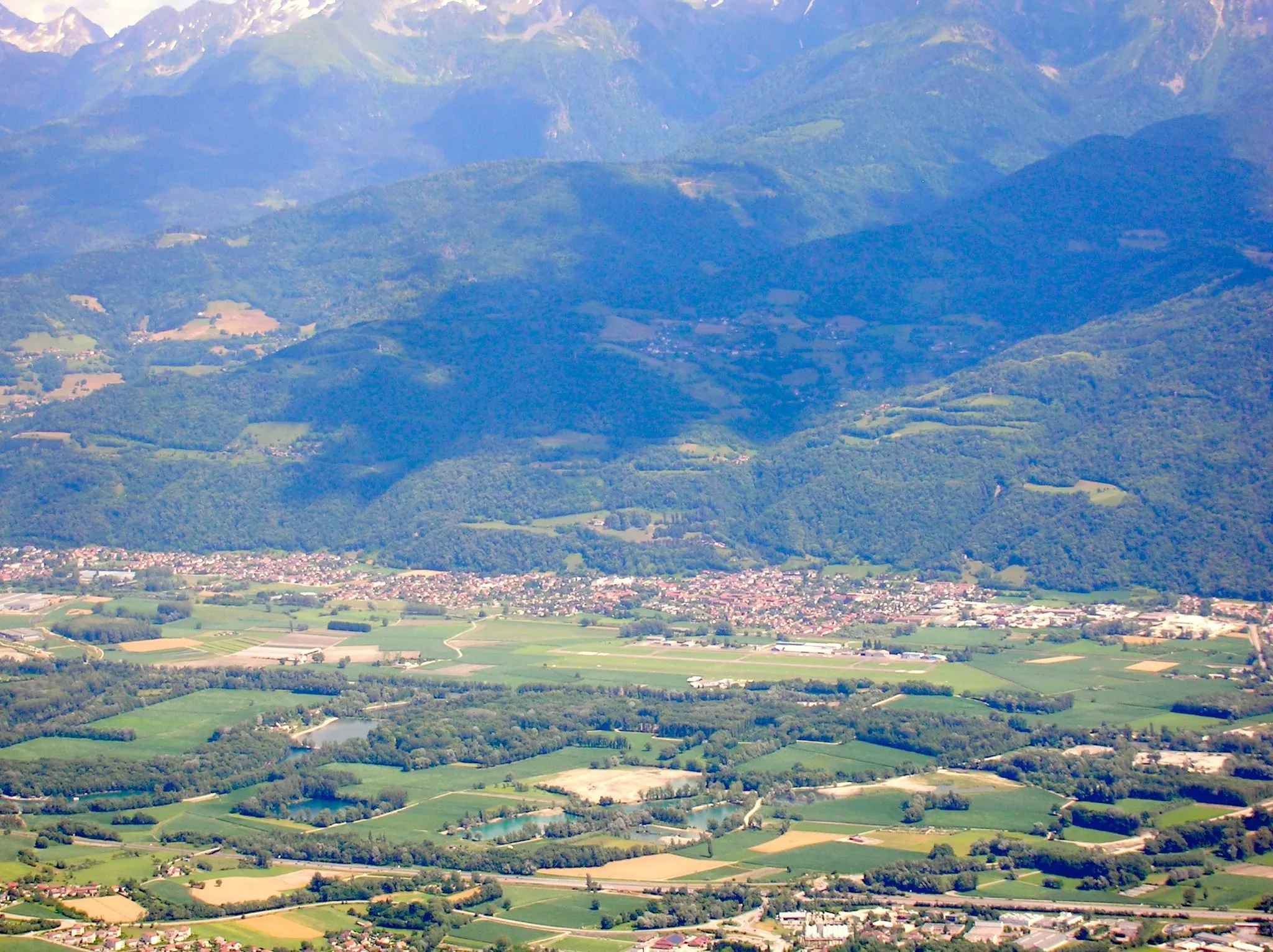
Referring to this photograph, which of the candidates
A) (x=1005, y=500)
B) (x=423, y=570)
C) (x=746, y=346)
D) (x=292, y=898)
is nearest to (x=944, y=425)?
(x=1005, y=500)

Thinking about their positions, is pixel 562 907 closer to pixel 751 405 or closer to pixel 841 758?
pixel 841 758

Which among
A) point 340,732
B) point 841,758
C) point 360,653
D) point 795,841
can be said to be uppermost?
point 360,653

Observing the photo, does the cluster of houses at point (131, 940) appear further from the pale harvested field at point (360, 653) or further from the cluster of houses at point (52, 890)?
the pale harvested field at point (360, 653)

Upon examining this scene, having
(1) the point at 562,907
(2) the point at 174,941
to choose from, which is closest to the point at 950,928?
(1) the point at 562,907

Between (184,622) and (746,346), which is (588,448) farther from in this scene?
(184,622)

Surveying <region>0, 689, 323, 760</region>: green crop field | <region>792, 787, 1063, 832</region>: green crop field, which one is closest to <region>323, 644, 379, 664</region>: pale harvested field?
<region>0, 689, 323, 760</region>: green crop field

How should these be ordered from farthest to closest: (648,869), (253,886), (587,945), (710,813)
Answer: (710,813)
(648,869)
(253,886)
(587,945)

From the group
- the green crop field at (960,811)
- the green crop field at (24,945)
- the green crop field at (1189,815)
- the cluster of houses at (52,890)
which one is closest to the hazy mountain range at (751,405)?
the green crop field at (960,811)
